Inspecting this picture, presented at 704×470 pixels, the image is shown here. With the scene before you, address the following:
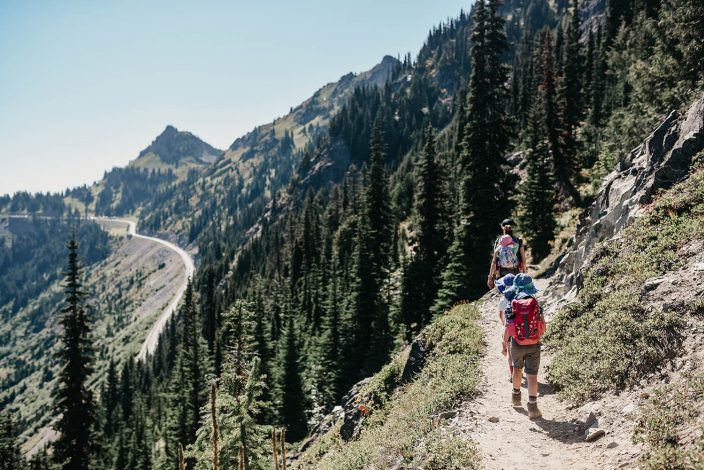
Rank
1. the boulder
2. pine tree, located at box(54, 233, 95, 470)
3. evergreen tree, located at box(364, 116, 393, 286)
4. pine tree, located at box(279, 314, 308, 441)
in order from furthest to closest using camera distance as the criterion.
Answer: evergreen tree, located at box(364, 116, 393, 286) < pine tree, located at box(279, 314, 308, 441) < pine tree, located at box(54, 233, 95, 470) < the boulder

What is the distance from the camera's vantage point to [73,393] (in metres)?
23.9

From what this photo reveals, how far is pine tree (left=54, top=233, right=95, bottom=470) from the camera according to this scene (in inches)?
931

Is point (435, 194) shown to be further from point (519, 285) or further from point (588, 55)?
point (588, 55)

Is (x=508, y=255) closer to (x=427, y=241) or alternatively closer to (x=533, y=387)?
(x=533, y=387)

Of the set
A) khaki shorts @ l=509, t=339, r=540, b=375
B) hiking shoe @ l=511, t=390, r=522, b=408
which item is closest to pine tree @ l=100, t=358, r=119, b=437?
hiking shoe @ l=511, t=390, r=522, b=408

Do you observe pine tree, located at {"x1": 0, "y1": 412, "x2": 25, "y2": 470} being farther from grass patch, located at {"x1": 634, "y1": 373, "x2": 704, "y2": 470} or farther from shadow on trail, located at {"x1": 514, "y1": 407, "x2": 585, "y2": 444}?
grass patch, located at {"x1": 634, "y1": 373, "x2": 704, "y2": 470}

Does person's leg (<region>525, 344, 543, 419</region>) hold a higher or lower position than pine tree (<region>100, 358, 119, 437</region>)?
higher

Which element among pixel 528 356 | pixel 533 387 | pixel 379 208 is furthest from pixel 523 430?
pixel 379 208

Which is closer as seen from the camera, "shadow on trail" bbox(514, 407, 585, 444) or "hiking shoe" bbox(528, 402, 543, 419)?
"shadow on trail" bbox(514, 407, 585, 444)

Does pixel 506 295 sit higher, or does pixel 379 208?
pixel 379 208

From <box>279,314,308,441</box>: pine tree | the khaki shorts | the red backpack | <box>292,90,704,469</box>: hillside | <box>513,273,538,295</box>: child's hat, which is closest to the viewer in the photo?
<box>292,90,704,469</box>: hillside

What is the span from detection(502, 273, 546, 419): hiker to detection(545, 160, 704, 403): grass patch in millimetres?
1011

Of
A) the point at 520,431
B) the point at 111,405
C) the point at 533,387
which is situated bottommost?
the point at 111,405

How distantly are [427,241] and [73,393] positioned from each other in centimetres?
2524
